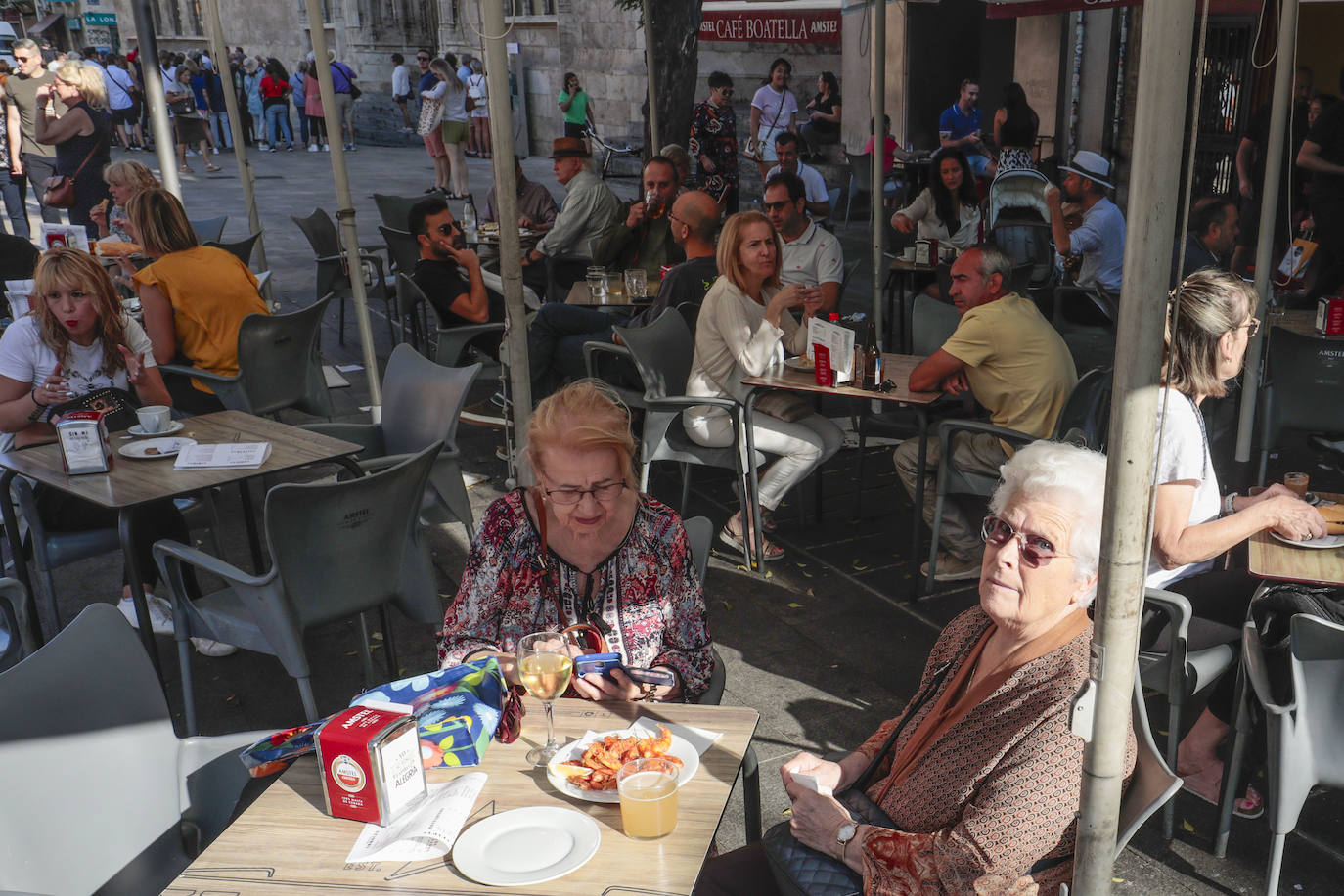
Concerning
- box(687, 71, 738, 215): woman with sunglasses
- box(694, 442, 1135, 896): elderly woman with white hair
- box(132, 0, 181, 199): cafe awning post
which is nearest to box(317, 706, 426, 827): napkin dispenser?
box(694, 442, 1135, 896): elderly woman with white hair

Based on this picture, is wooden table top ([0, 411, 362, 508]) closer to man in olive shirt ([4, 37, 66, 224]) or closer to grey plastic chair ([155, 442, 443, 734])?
grey plastic chair ([155, 442, 443, 734])

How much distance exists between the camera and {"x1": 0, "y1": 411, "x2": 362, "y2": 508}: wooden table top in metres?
3.58

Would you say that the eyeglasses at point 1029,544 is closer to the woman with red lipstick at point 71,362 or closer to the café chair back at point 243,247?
the woman with red lipstick at point 71,362

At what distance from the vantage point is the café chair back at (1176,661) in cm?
268

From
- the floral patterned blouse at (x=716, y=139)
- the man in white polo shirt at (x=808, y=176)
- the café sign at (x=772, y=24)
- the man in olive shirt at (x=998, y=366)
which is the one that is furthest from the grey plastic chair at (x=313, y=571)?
the café sign at (x=772, y=24)

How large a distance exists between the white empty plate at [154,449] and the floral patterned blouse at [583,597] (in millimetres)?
1803

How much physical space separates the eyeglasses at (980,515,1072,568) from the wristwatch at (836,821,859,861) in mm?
560

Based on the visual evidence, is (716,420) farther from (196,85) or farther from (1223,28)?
(196,85)

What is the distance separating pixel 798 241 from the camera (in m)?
6.21

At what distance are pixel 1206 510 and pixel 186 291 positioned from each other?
430 centimetres

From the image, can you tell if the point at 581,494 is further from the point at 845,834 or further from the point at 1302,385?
the point at 1302,385

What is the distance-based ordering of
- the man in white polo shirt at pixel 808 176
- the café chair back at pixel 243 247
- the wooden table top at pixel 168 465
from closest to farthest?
the wooden table top at pixel 168 465 < the café chair back at pixel 243 247 < the man in white polo shirt at pixel 808 176

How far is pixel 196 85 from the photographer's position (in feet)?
78.7

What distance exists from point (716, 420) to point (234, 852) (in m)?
Result: 3.12
